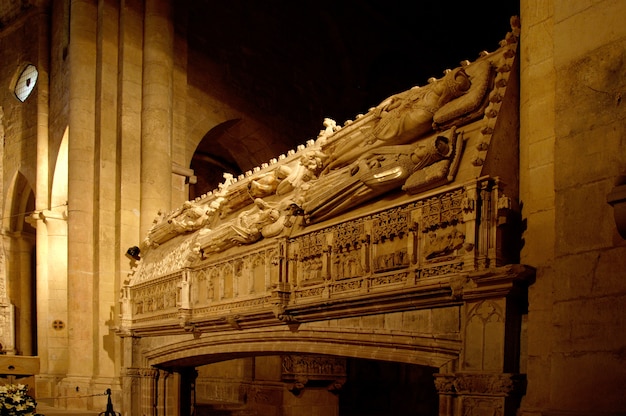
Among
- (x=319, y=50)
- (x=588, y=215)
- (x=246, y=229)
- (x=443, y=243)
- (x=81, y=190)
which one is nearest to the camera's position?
(x=588, y=215)

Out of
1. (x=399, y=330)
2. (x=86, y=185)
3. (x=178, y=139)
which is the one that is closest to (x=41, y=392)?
(x=86, y=185)

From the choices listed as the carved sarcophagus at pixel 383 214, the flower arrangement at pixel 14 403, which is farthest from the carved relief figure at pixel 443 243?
the flower arrangement at pixel 14 403

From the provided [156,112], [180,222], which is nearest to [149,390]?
[180,222]

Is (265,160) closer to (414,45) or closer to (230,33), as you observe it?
(230,33)

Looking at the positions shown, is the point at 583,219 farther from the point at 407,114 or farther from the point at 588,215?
the point at 407,114

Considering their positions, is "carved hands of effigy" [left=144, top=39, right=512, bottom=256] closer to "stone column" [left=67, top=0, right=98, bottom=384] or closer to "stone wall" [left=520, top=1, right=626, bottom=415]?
"stone wall" [left=520, top=1, right=626, bottom=415]

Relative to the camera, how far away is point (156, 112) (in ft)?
37.8

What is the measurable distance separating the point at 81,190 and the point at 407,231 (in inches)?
322

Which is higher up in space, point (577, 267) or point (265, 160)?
point (265, 160)

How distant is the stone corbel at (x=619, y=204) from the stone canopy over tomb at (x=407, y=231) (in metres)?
1.01

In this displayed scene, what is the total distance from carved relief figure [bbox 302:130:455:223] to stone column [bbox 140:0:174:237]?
574 centimetres

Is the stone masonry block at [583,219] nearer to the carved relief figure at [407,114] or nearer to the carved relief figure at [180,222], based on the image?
the carved relief figure at [407,114]

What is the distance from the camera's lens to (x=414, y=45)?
55.8 feet

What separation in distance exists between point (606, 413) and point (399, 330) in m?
1.87
